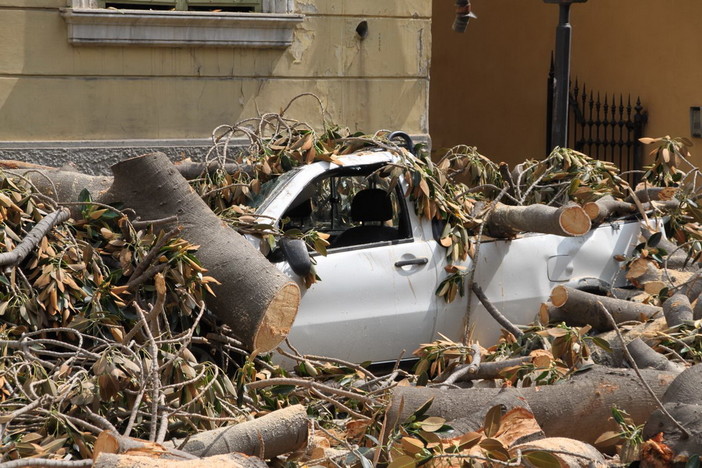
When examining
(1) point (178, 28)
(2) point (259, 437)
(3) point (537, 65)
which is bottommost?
(2) point (259, 437)

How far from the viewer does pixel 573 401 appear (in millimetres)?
5094

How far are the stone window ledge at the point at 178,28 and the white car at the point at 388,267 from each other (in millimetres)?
3148

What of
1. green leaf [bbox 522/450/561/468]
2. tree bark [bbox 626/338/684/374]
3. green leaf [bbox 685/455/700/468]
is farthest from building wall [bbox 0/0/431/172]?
green leaf [bbox 685/455/700/468]

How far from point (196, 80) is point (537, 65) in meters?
6.58

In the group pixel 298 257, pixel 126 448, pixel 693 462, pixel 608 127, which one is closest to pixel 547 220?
pixel 298 257

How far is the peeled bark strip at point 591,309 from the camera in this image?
255 inches

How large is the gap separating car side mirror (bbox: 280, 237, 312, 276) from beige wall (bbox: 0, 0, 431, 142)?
3.92m

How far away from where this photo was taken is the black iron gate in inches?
527

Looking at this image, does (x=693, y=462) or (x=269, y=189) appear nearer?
(x=693, y=462)

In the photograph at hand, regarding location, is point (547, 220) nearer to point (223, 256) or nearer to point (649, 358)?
point (649, 358)

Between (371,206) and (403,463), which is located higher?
(371,206)

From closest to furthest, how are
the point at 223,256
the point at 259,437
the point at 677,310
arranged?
1. the point at 259,437
2. the point at 223,256
3. the point at 677,310

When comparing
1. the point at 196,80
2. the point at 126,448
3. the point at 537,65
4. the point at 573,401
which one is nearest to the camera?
the point at 126,448

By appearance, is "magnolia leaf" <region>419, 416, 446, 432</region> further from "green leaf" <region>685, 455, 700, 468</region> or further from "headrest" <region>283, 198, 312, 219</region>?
"headrest" <region>283, 198, 312, 219</region>
